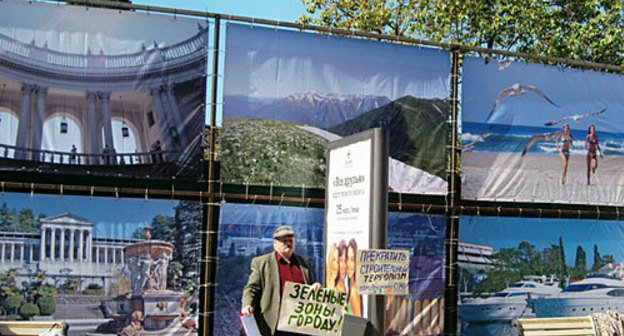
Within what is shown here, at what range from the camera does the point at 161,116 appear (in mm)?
8062

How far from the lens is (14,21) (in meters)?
7.75

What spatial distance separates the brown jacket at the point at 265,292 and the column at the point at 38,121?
244cm

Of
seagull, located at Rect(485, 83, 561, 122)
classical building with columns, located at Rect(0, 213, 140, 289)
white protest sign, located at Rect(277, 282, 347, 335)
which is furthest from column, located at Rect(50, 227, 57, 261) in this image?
seagull, located at Rect(485, 83, 561, 122)

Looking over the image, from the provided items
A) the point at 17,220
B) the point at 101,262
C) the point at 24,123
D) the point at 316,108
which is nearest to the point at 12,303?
the point at 17,220

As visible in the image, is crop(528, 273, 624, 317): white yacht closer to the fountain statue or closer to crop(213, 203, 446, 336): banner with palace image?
crop(213, 203, 446, 336): banner with palace image

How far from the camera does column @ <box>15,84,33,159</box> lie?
7.62 meters

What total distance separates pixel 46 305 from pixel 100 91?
2167 mm

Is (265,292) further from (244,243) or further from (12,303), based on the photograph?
(12,303)

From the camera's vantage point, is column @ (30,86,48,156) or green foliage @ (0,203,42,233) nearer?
green foliage @ (0,203,42,233)

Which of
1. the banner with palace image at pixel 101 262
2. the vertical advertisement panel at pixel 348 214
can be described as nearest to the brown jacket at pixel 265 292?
the vertical advertisement panel at pixel 348 214

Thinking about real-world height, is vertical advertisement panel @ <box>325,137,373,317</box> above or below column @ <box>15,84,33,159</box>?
below

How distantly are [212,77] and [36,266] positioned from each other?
2581 mm

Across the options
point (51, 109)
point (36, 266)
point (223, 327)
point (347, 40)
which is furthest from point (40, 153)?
point (347, 40)

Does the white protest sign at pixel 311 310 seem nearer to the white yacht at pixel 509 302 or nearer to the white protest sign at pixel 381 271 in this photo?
the white protest sign at pixel 381 271
